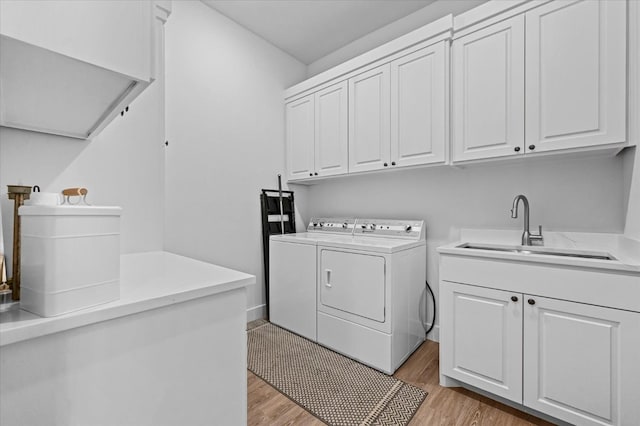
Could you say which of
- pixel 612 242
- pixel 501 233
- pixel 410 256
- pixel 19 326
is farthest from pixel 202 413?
pixel 612 242

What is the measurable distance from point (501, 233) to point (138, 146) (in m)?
2.42

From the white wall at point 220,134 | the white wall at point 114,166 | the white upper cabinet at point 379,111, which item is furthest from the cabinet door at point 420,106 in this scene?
the white wall at point 114,166

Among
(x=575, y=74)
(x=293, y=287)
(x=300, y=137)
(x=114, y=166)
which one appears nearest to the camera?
(x=114, y=166)

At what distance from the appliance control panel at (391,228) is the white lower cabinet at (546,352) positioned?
0.69 meters

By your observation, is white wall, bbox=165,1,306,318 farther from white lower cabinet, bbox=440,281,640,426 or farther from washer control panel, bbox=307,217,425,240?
white lower cabinet, bbox=440,281,640,426

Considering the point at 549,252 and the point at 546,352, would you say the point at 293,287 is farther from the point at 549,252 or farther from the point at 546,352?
the point at 549,252

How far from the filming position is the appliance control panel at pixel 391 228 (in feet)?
8.11

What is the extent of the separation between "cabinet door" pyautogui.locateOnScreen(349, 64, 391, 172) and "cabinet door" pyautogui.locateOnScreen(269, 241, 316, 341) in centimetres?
91

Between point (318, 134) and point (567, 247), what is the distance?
217cm

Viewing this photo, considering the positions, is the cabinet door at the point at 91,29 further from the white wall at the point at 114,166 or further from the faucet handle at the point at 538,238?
the faucet handle at the point at 538,238

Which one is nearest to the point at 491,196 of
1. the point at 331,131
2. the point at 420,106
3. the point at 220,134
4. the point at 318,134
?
the point at 420,106

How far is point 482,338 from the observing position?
169 centimetres

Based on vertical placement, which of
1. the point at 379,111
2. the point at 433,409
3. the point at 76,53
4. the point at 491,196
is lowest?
the point at 433,409

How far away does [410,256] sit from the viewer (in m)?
2.24
